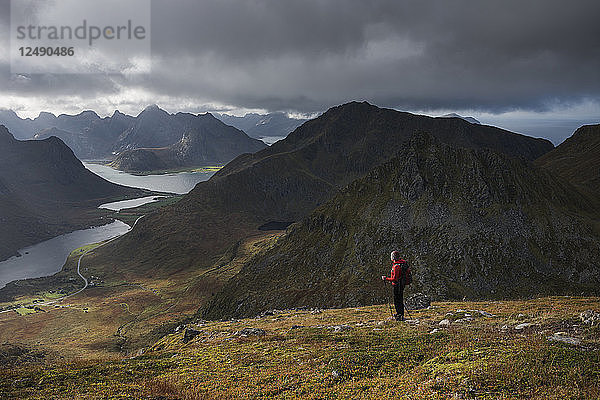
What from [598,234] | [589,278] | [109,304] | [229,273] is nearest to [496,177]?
[598,234]

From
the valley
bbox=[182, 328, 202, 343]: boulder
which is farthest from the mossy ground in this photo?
bbox=[182, 328, 202, 343]: boulder

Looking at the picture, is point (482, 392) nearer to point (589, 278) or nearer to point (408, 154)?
point (589, 278)

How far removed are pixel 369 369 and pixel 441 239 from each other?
70.2m

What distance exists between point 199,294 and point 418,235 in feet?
334

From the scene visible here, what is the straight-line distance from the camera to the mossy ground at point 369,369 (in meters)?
A: 12.8

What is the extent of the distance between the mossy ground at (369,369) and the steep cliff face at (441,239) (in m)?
50.8

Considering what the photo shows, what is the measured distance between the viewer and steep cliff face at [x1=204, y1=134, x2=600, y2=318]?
7138 centimetres

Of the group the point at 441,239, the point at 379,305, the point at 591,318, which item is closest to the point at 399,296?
the point at 591,318

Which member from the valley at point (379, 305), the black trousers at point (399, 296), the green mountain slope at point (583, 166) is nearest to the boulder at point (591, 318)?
the valley at point (379, 305)

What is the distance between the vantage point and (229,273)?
16150cm

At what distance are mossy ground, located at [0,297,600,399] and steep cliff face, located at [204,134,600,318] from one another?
50812mm

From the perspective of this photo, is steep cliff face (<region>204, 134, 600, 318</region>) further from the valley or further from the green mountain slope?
the green mountain slope

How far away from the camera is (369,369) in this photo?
1656 cm

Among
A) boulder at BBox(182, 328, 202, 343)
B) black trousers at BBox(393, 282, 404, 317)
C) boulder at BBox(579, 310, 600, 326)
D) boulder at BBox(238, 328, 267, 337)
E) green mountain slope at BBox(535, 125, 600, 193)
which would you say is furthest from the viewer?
green mountain slope at BBox(535, 125, 600, 193)
